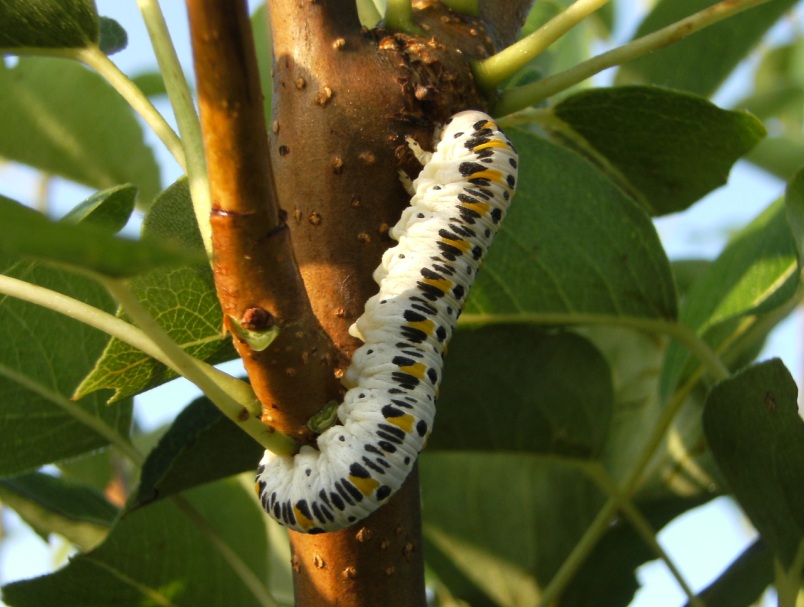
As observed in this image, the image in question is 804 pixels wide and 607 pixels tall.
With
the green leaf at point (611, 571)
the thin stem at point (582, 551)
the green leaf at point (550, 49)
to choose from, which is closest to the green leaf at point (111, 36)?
the green leaf at point (550, 49)

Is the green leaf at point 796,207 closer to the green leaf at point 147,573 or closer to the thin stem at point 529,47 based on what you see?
the thin stem at point 529,47

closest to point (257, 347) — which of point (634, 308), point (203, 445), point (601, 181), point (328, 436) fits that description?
point (328, 436)

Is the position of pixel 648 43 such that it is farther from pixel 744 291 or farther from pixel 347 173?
pixel 744 291

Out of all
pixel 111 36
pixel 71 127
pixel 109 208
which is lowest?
pixel 109 208

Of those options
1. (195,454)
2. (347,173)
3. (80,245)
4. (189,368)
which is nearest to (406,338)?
(347,173)

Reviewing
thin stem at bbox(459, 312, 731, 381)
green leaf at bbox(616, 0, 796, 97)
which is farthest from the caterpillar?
green leaf at bbox(616, 0, 796, 97)

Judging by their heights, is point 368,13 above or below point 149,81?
below

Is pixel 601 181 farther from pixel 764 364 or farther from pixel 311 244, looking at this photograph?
pixel 311 244
